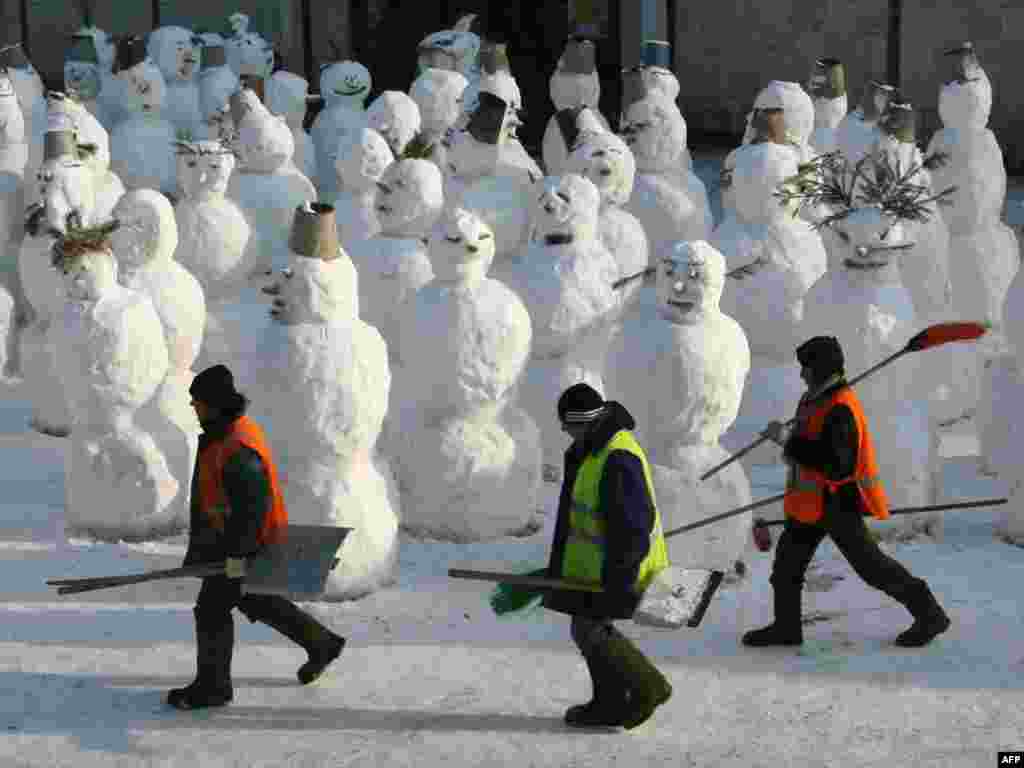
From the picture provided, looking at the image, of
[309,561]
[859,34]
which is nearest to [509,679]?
[309,561]

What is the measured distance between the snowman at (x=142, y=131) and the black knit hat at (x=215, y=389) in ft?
19.2

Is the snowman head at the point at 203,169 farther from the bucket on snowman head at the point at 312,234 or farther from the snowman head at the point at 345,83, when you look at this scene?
the snowman head at the point at 345,83

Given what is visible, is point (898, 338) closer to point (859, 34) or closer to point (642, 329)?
point (642, 329)

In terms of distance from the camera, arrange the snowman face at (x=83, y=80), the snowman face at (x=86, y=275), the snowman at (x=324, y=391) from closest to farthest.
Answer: the snowman at (x=324, y=391)
the snowman face at (x=86, y=275)
the snowman face at (x=83, y=80)

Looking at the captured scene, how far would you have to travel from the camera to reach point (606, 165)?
29.2 feet

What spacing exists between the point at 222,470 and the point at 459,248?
1900mm

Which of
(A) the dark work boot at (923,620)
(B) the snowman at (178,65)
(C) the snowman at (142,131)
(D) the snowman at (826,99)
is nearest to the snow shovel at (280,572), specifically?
(A) the dark work boot at (923,620)

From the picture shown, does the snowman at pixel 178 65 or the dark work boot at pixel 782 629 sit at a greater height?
the snowman at pixel 178 65

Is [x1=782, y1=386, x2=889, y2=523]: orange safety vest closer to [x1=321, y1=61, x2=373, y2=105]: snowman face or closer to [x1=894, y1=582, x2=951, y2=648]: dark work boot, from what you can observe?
[x1=894, y1=582, x2=951, y2=648]: dark work boot

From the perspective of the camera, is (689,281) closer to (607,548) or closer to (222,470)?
(607,548)

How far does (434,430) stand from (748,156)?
238 cm

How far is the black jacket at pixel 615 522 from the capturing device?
18.2ft

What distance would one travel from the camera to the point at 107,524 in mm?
7688

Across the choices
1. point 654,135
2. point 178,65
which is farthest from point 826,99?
point 178,65
